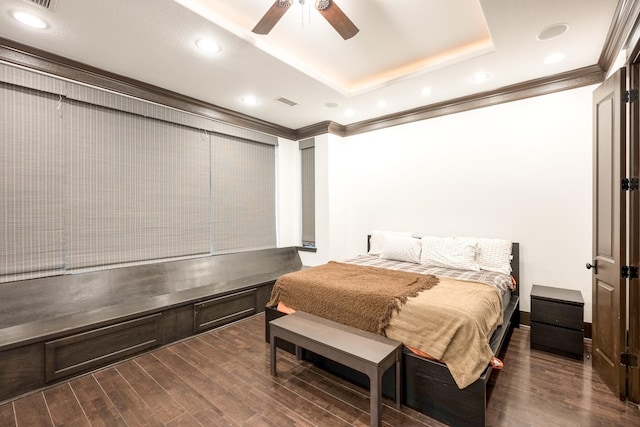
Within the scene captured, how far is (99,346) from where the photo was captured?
2.45 metres

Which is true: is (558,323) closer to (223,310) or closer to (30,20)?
(223,310)

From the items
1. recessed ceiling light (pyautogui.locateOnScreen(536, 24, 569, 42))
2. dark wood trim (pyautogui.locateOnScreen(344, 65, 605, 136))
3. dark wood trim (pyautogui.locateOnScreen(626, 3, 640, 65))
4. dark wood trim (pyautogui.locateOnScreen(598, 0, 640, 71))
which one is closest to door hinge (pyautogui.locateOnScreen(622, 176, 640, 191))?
dark wood trim (pyautogui.locateOnScreen(626, 3, 640, 65))

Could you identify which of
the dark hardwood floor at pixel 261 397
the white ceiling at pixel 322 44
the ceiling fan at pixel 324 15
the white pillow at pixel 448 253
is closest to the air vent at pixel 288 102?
the white ceiling at pixel 322 44

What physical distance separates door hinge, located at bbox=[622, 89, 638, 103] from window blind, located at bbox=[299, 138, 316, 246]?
11.7 feet

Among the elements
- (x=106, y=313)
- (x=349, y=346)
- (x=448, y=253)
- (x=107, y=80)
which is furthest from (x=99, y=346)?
(x=448, y=253)

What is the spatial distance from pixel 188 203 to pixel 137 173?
0.64 metres

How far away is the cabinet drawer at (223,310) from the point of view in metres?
3.13

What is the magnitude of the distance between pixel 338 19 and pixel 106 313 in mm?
3111

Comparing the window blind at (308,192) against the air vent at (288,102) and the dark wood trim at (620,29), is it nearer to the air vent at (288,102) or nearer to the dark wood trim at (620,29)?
the air vent at (288,102)

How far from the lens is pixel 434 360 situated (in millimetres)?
1875

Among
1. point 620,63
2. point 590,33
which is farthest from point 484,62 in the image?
point 620,63

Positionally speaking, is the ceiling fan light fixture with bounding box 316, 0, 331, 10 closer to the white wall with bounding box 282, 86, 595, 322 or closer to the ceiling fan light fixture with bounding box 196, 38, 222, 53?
the ceiling fan light fixture with bounding box 196, 38, 222, 53

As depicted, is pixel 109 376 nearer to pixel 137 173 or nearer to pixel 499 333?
pixel 137 173

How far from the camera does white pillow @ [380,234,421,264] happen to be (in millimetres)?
3605
